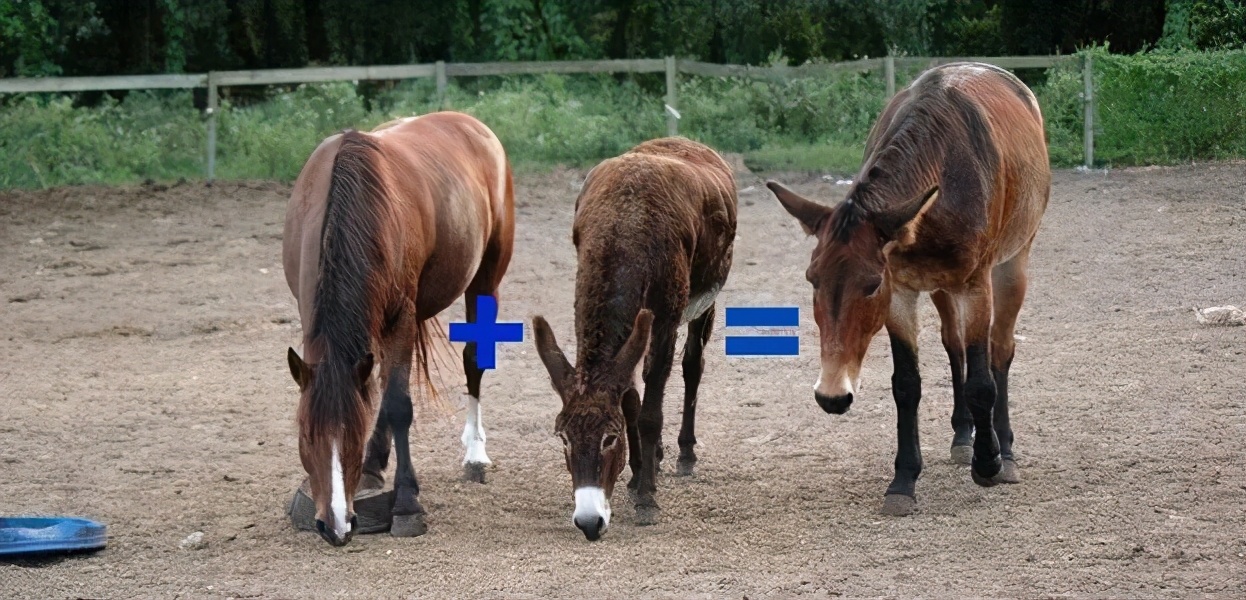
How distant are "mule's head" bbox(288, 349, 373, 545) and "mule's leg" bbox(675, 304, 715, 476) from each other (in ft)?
6.86

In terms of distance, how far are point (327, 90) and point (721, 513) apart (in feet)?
40.5

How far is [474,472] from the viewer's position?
6.32 metres

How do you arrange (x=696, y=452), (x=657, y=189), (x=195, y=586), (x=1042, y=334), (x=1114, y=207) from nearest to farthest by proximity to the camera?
(x=195, y=586) < (x=657, y=189) < (x=696, y=452) < (x=1042, y=334) < (x=1114, y=207)

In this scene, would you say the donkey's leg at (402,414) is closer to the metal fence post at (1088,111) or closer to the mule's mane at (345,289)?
the mule's mane at (345,289)

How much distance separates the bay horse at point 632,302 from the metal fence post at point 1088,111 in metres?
9.96

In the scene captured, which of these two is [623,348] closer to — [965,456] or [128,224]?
[965,456]

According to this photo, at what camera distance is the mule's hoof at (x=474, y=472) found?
6.31 m

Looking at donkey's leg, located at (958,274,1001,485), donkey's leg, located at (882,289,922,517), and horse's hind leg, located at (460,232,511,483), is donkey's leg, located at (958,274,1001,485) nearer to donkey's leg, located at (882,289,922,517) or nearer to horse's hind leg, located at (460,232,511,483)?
donkey's leg, located at (882,289,922,517)

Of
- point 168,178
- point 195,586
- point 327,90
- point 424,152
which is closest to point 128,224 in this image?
point 168,178

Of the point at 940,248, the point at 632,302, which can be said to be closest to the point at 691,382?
the point at 632,302

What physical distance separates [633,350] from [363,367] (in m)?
1.03

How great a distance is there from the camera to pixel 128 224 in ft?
42.2

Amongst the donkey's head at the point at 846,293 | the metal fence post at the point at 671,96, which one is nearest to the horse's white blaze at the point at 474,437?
the donkey's head at the point at 846,293

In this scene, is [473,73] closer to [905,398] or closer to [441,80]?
[441,80]
